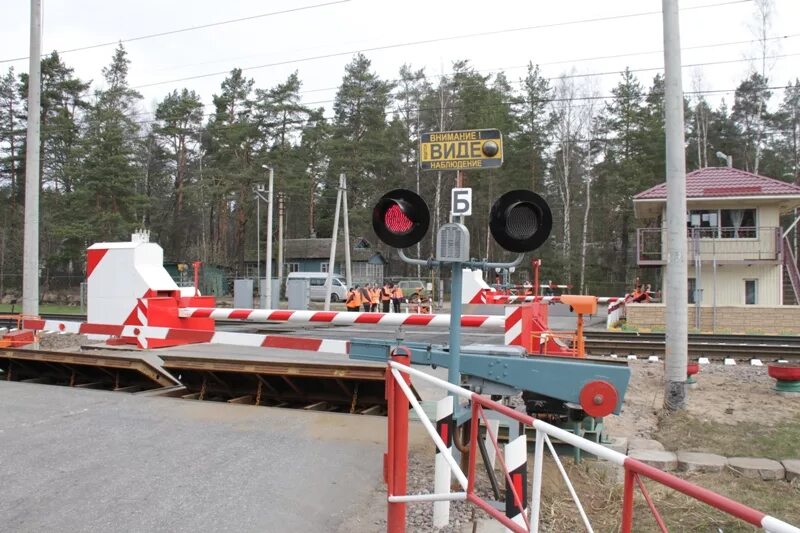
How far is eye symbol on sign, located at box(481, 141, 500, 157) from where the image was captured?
4.69 meters

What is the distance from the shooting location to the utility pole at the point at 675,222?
26.8ft

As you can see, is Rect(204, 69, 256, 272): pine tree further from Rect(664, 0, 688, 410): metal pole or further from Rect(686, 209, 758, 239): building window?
Rect(664, 0, 688, 410): metal pole

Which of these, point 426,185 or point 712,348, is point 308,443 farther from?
point 426,185

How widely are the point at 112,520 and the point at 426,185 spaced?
5255 centimetres

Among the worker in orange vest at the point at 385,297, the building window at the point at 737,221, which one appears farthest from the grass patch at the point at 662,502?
the building window at the point at 737,221

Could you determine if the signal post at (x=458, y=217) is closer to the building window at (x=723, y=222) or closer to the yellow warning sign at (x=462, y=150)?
the yellow warning sign at (x=462, y=150)

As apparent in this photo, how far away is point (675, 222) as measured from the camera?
27.3 ft

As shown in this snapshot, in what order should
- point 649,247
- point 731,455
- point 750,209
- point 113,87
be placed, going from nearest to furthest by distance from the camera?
point 731,455
point 750,209
point 649,247
point 113,87

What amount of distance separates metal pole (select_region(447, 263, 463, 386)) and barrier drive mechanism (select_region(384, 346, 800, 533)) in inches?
16.4

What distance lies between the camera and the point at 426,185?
183 feet

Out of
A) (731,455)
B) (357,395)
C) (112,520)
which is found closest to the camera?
(112,520)

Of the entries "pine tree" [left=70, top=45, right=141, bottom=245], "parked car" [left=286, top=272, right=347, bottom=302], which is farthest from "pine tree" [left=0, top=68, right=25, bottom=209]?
"parked car" [left=286, top=272, right=347, bottom=302]

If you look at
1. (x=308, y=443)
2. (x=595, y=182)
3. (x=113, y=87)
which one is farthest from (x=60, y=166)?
(x=308, y=443)

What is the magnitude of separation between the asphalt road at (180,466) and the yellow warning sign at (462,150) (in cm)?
262
